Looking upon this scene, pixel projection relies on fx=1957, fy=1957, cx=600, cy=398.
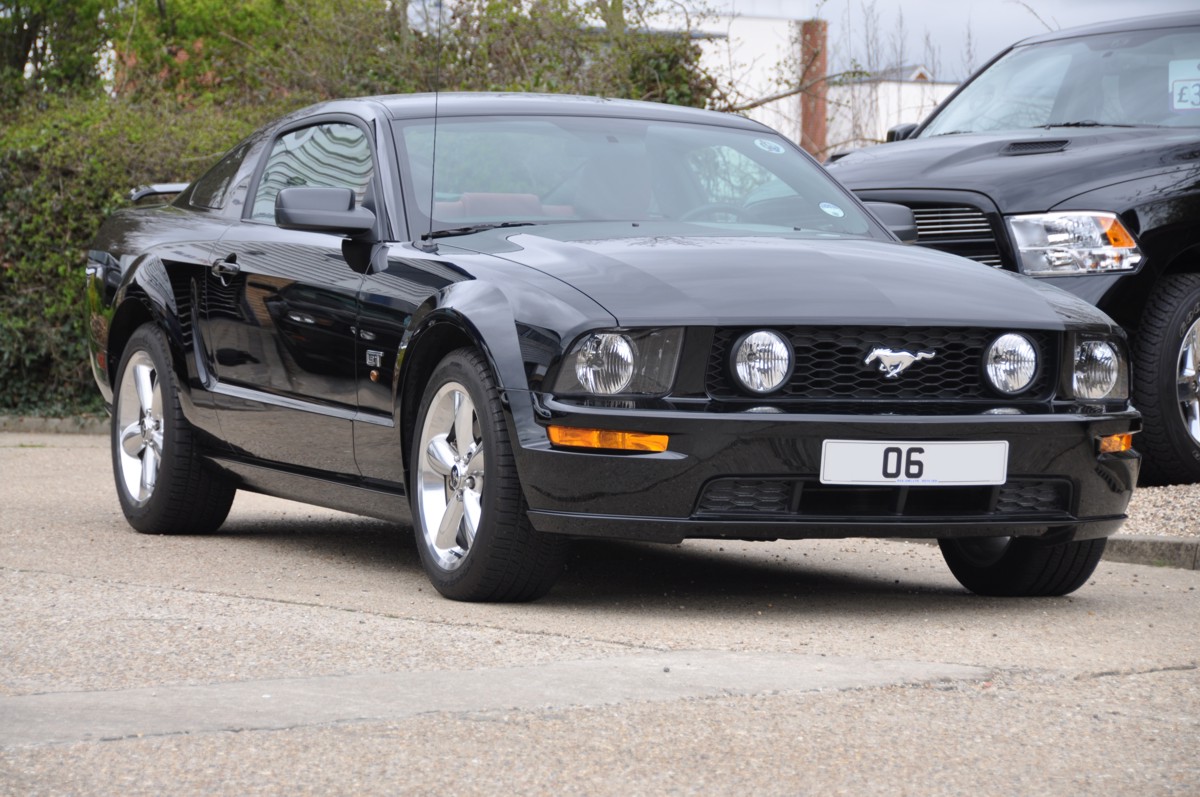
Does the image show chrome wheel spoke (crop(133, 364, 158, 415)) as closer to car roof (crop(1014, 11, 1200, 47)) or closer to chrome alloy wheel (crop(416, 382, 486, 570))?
chrome alloy wheel (crop(416, 382, 486, 570))

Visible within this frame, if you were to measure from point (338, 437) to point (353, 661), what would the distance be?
1.83 m

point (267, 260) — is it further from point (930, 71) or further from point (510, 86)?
point (930, 71)

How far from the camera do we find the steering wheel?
6.33m

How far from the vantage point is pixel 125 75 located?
19.5 m

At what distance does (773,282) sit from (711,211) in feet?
3.51

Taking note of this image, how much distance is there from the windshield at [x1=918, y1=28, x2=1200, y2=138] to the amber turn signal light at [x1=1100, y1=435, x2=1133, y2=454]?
383 cm

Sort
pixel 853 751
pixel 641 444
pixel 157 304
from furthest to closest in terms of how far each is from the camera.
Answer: pixel 157 304 → pixel 641 444 → pixel 853 751

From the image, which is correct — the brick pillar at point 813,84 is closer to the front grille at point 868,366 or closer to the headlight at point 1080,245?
the headlight at point 1080,245

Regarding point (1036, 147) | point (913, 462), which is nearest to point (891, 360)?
point (913, 462)

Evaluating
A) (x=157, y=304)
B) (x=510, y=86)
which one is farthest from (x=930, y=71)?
(x=157, y=304)

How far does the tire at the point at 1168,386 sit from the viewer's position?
326 inches

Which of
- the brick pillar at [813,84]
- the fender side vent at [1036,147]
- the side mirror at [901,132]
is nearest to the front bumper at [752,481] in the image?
the fender side vent at [1036,147]

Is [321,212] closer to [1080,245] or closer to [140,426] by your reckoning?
[140,426]

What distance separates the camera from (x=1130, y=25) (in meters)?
9.98
